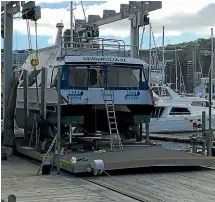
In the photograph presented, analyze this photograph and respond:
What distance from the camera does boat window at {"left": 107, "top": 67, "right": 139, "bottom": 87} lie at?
13242 millimetres

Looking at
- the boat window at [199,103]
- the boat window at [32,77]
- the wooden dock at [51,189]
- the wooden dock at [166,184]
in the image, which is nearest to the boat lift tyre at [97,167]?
the wooden dock at [166,184]

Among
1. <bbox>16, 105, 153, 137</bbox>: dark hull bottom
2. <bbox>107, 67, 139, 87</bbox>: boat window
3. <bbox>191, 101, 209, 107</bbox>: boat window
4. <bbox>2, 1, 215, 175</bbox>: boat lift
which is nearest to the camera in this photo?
<bbox>2, 1, 215, 175</bbox>: boat lift

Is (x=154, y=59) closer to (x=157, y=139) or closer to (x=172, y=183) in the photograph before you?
(x=157, y=139)

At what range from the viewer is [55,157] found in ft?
33.0

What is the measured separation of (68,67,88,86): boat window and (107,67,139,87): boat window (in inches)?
26.9

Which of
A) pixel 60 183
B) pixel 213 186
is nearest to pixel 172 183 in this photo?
pixel 213 186

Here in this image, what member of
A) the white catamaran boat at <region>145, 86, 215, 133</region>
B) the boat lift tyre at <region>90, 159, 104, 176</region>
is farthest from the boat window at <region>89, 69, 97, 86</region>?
the white catamaran boat at <region>145, 86, 215, 133</region>

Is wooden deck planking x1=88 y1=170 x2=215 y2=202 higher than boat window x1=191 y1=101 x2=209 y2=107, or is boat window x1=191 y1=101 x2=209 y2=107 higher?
boat window x1=191 y1=101 x2=209 y2=107

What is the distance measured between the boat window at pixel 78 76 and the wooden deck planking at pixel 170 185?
3.76 metres

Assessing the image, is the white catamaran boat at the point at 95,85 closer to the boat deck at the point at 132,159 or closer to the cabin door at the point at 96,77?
the cabin door at the point at 96,77

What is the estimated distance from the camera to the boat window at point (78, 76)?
12742mm

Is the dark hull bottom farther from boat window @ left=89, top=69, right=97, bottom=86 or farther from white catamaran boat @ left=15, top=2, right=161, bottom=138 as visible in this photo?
boat window @ left=89, top=69, right=97, bottom=86

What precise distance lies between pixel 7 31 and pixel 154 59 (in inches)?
1023

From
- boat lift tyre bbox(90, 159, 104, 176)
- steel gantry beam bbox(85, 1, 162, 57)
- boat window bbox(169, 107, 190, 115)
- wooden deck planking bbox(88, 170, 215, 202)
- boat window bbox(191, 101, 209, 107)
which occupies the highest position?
steel gantry beam bbox(85, 1, 162, 57)
